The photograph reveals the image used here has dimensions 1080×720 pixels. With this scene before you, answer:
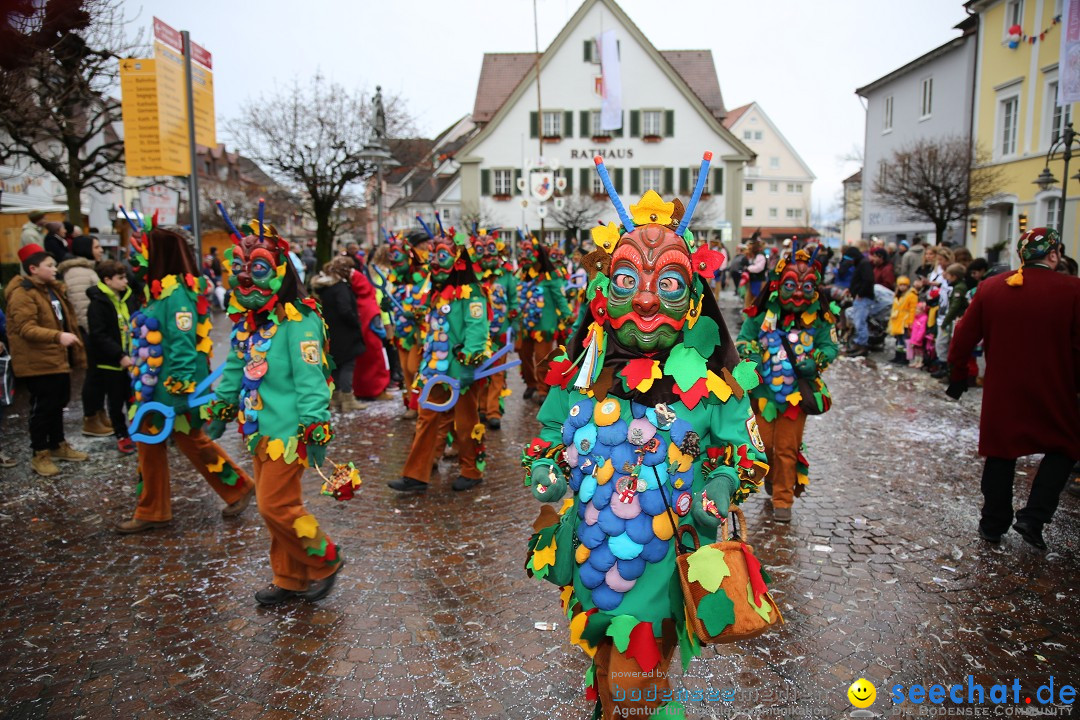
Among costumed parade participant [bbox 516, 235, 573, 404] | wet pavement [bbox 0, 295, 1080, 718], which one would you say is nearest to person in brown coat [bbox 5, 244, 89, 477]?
wet pavement [bbox 0, 295, 1080, 718]

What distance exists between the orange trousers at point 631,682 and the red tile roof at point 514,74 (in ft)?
134

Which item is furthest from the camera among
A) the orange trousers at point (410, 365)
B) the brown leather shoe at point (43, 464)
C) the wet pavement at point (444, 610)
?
the orange trousers at point (410, 365)

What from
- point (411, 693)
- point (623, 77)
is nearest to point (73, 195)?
point (411, 693)

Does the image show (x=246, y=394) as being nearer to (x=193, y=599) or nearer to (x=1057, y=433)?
(x=193, y=599)

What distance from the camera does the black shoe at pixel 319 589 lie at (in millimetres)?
4678

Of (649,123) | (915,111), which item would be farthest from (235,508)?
(649,123)

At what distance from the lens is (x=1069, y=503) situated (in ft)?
20.7

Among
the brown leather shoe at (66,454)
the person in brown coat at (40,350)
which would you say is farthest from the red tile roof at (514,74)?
the brown leather shoe at (66,454)

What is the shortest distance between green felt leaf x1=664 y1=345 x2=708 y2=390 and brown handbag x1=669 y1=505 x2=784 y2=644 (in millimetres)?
634

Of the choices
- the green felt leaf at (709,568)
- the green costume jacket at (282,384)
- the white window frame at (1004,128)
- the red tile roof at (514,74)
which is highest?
the red tile roof at (514,74)

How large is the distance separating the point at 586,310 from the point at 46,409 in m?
6.88

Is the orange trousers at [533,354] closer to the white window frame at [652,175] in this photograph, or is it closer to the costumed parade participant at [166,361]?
the costumed parade participant at [166,361]

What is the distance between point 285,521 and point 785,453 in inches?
152

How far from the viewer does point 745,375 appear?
295 centimetres
